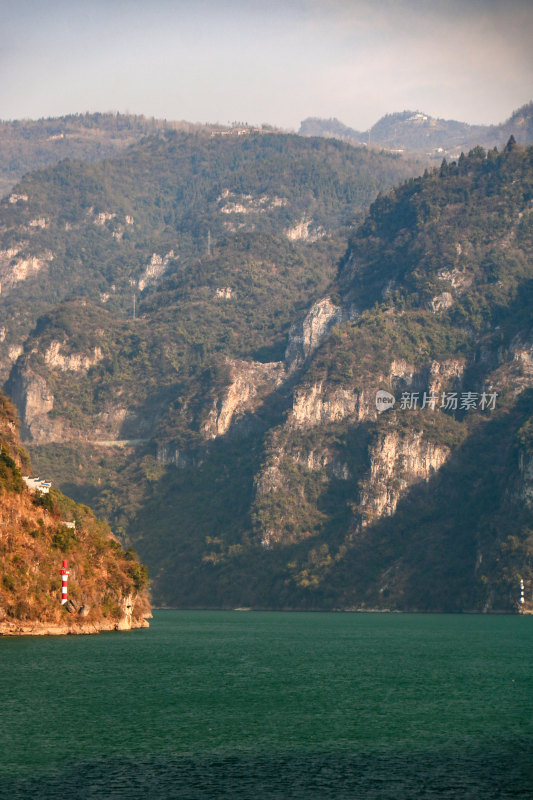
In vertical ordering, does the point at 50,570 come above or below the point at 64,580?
above

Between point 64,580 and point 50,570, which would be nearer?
point 50,570

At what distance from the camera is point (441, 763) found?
2277 inches

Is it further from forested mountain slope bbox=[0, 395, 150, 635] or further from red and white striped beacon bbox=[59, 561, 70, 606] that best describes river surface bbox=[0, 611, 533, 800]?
red and white striped beacon bbox=[59, 561, 70, 606]

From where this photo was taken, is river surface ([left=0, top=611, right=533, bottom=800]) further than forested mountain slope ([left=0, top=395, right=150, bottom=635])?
No

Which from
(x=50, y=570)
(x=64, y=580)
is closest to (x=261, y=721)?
(x=64, y=580)

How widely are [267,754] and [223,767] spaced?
3.65 m

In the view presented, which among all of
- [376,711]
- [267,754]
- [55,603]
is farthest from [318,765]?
[55,603]

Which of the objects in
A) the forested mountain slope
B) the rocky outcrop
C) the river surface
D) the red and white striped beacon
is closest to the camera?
the river surface

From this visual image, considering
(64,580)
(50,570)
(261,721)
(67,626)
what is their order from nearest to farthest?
(261,721) → (50,570) → (64,580) → (67,626)

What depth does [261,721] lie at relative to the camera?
70062mm


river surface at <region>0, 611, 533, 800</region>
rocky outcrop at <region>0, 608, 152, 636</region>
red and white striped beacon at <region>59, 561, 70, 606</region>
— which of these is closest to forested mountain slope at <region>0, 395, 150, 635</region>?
rocky outcrop at <region>0, 608, 152, 636</region>

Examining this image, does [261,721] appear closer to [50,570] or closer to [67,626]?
[50,570]

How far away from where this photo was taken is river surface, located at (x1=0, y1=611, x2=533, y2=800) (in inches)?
2105

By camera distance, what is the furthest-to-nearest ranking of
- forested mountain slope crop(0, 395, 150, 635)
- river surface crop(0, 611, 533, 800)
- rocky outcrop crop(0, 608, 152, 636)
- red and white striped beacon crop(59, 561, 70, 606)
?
red and white striped beacon crop(59, 561, 70, 606) < forested mountain slope crop(0, 395, 150, 635) < rocky outcrop crop(0, 608, 152, 636) < river surface crop(0, 611, 533, 800)
